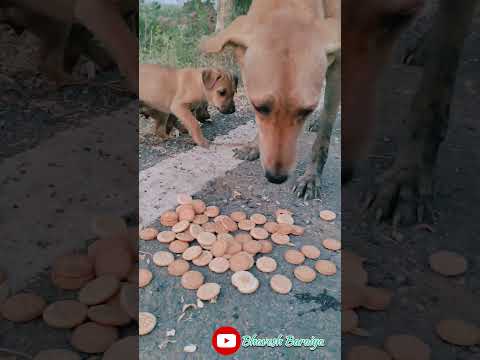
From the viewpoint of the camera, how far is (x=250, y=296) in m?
0.63

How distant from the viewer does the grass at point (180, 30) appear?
0.61 meters

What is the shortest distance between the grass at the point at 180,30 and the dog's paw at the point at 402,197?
444mm

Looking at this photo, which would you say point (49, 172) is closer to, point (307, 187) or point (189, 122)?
point (189, 122)

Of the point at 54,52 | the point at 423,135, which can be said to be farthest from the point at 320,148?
the point at 54,52

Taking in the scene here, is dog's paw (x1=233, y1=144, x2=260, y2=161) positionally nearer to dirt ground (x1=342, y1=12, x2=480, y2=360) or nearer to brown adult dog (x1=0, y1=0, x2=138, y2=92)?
dirt ground (x1=342, y1=12, x2=480, y2=360)

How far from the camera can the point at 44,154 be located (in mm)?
1049

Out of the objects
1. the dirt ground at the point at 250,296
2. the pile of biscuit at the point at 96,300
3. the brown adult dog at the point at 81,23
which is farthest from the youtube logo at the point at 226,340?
the brown adult dog at the point at 81,23

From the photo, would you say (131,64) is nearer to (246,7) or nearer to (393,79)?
(246,7)

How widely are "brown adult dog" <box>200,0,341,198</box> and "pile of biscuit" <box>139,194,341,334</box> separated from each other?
0.13m

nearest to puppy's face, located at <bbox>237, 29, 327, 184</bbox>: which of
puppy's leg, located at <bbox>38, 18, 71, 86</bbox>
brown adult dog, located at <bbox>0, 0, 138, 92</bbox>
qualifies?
brown adult dog, located at <bbox>0, 0, 138, 92</bbox>

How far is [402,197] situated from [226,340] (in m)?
0.51

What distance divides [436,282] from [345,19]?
418mm

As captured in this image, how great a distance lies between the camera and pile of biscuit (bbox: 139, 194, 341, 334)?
25.1 inches

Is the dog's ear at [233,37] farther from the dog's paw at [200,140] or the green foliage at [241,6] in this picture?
the dog's paw at [200,140]
